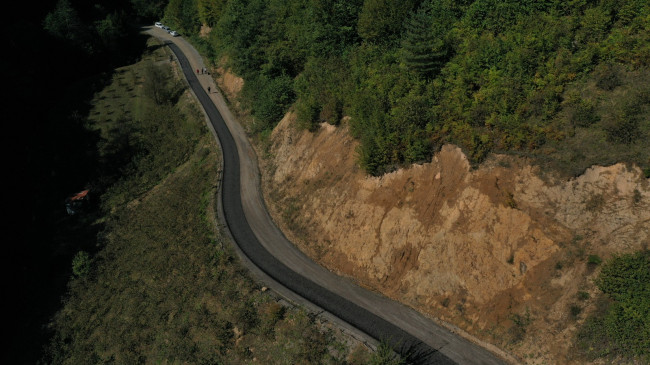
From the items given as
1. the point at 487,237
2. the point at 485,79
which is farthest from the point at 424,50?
the point at 487,237

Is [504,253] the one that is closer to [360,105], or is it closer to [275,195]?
[360,105]

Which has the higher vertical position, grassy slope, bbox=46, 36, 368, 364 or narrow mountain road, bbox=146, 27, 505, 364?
narrow mountain road, bbox=146, 27, 505, 364

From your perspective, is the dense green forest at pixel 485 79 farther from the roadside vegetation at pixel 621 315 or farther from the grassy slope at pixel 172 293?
the grassy slope at pixel 172 293

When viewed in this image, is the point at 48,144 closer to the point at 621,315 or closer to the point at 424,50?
the point at 424,50

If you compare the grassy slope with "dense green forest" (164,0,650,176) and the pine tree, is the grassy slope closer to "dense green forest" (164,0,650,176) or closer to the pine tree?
"dense green forest" (164,0,650,176)

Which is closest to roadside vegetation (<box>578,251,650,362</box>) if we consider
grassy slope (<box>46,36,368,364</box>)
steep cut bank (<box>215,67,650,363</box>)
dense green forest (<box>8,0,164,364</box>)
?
steep cut bank (<box>215,67,650,363</box>)

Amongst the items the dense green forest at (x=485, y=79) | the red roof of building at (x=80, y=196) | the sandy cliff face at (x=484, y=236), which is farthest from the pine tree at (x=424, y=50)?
the red roof of building at (x=80, y=196)

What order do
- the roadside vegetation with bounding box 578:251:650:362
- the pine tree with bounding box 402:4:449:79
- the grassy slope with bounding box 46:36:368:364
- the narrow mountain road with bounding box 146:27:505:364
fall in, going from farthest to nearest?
1. the pine tree with bounding box 402:4:449:79
2. the grassy slope with bounding box 46:36:368:364
3. the narrow mountain road with bounding box 146:27:505:364
4. the roadside vegetation with bounding box 578:251:650:362
